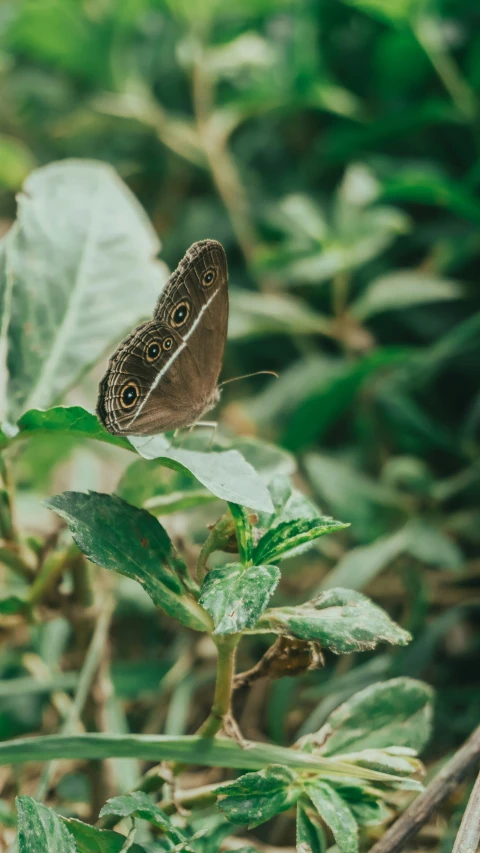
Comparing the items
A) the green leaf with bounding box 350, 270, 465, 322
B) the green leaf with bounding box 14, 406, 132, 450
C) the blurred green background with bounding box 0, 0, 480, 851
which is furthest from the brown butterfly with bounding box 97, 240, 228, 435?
the green leaf with bounding box 350, 270, 465, 322

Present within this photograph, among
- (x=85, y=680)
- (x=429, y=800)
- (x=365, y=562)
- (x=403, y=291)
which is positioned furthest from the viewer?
(x=403, y=291)

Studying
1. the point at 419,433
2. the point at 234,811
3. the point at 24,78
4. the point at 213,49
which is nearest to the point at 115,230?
the point at 419,433

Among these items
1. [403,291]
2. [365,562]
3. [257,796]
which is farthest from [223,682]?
[403,291]

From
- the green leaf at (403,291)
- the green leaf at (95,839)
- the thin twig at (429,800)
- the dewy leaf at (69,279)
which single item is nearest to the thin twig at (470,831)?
the thin twig at (429,800)

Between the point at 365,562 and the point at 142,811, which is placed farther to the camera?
the point at 365,562

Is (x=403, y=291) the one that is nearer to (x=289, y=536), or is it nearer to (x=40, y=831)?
(x=289, y=536)
